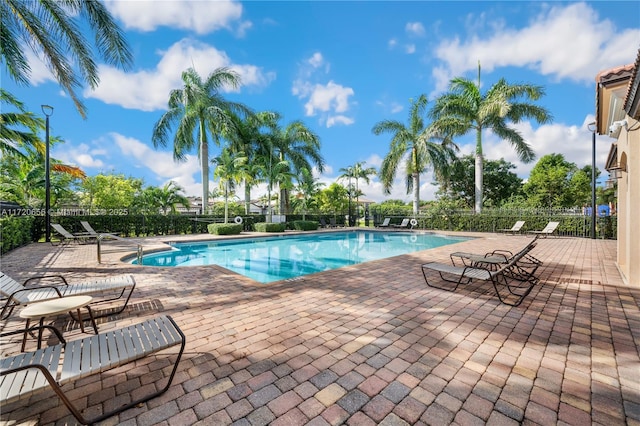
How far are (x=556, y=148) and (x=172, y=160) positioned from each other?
140 feet

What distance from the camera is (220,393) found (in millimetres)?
2082

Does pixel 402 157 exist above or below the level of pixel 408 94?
below

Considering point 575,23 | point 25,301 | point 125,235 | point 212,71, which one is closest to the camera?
point 25,301

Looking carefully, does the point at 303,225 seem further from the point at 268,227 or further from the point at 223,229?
the point at 223,229

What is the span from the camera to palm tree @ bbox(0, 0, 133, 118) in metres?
6.70

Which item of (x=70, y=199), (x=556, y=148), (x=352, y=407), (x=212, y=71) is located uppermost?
(x=212, y=71)

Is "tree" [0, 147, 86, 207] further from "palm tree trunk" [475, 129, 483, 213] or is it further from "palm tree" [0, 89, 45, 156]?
"palm tree trunk" [475, 129, 483, 213]

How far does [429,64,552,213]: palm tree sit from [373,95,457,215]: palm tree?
1.41m

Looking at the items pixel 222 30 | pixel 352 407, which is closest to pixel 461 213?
pixel 222 30

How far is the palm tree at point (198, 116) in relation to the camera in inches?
706

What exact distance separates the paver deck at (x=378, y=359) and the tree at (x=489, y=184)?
27732mm

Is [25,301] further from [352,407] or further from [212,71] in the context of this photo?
[212,71]

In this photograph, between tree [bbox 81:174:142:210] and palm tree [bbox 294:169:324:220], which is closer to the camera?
tree [bbox 81:174:142:210]

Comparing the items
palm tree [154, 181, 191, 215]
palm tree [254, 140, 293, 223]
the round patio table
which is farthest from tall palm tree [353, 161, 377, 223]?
the round patio table
